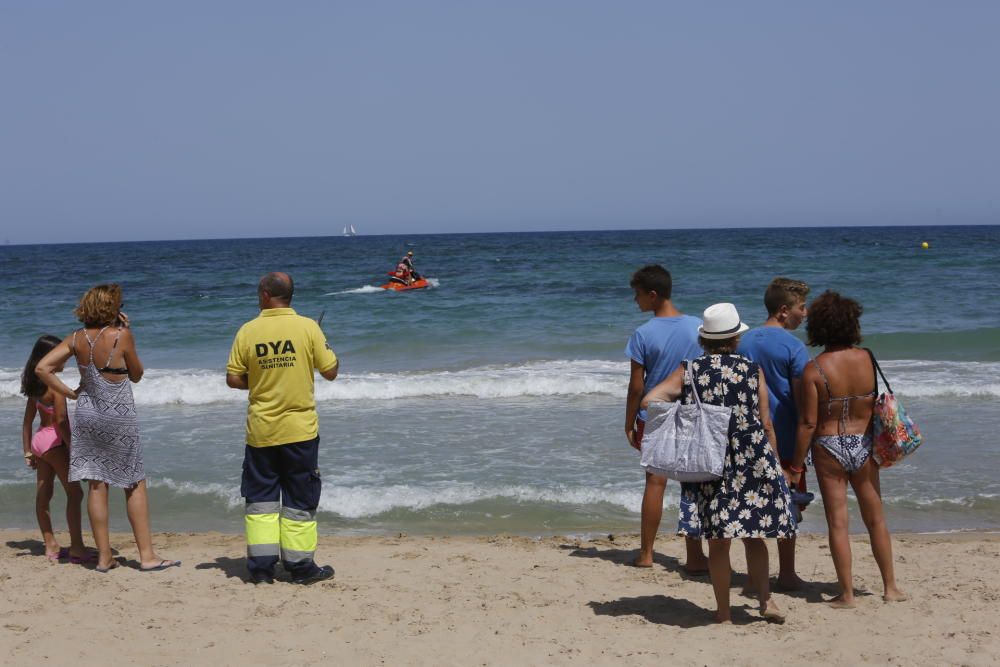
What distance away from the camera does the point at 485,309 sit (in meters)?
22.3

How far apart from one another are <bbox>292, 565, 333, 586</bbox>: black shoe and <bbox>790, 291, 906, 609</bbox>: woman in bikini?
2.50 meters

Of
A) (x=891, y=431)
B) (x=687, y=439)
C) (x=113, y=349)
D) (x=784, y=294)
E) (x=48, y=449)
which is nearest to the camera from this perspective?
(x=687, y=439)

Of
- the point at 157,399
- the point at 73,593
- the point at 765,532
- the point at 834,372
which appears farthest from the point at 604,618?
the point at 157,399

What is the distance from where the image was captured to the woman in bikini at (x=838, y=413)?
4258 mm

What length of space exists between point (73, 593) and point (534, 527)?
2.92 m

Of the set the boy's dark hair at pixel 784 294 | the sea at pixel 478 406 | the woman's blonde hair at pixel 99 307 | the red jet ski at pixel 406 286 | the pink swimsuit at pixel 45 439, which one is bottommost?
the sea at pixel 478 406

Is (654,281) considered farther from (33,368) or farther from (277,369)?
(33,368)

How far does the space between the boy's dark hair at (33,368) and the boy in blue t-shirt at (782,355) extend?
364 cm

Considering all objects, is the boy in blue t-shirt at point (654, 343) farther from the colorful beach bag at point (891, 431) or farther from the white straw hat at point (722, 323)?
the colorful beach bag at point (891, 431)

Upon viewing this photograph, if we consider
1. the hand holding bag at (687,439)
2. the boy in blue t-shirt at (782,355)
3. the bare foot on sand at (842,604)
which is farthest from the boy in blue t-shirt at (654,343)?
the bare foot on sand at (842,604)

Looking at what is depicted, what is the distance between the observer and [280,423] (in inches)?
187

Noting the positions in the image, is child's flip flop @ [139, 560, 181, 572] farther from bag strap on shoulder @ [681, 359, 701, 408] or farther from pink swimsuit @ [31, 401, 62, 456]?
bag strap on shoulder @ [681, 359, 701, 408]

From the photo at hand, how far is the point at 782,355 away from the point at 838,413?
360 mm

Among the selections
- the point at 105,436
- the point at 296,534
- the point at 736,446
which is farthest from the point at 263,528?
the point at 736,446
